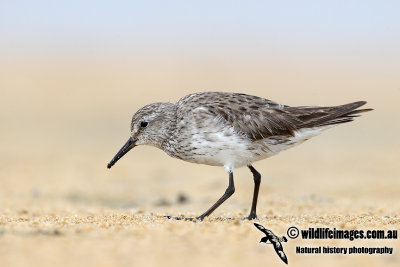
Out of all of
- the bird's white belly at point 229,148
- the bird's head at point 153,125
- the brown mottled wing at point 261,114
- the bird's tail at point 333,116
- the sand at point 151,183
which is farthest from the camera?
the bird's head at point 153,125

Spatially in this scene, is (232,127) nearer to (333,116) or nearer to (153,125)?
(153,125)

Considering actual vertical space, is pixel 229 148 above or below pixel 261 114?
below

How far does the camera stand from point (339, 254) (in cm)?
532

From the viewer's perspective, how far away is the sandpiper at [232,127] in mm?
7234

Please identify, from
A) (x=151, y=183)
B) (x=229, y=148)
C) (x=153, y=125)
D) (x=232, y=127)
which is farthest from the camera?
(x=151, y=183)

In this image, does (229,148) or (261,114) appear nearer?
(229,148)

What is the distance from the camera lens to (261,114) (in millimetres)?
7484

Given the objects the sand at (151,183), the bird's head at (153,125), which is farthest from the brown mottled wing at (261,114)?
the sand at (151,183)

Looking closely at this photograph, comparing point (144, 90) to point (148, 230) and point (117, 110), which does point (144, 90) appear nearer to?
point (117, 110)

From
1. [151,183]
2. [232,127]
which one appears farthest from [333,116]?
[151,183]

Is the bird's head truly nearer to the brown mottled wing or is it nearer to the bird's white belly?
the brown mottled wing

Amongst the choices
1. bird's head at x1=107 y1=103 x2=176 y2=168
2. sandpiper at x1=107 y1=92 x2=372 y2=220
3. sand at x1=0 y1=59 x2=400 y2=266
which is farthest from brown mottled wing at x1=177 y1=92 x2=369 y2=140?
sand at x1=0 y1=59 x2=400 y2=266

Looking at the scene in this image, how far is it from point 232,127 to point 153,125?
42.9 inches

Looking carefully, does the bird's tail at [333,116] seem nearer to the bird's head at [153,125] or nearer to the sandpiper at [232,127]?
the sandpiper at [232,127]
